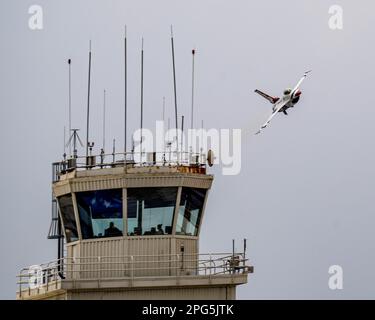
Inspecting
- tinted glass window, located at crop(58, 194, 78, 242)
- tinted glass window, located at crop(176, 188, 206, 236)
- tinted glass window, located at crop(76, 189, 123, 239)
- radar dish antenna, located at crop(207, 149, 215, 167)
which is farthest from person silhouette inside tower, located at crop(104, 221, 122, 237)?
radar dish antenna, located at crop(207, 149, 215, 167)

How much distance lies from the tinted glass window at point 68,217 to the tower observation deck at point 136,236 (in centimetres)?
5

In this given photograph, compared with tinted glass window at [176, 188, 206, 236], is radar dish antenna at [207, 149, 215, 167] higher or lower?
higher

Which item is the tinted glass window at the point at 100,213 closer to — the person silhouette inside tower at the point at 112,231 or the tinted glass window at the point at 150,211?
the person silhouette inside tower at the point at 112,231

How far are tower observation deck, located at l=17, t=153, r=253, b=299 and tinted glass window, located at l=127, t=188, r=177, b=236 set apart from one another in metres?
0.05

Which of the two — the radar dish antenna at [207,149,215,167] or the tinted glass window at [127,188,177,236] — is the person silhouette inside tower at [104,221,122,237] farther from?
the radar dish antenna at [207,149,215,167]

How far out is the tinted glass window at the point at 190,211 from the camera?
456 ft

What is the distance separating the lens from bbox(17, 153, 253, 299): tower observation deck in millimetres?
136000

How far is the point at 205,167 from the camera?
140 meters

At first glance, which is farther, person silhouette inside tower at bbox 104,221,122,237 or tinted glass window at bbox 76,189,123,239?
tinted glass window at bbox 76,189,123,239

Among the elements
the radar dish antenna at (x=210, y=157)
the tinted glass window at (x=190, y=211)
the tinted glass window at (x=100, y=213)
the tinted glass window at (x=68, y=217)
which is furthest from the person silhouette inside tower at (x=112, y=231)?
the radar dish antenna at (x=210, y=157)

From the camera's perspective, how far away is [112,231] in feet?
454

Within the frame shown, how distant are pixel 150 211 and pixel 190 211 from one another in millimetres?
2386
